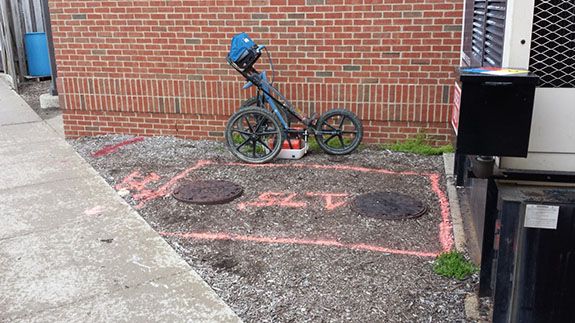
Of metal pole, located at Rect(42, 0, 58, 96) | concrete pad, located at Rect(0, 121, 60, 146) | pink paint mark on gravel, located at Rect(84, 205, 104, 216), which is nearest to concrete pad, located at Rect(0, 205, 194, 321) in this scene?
pink paint mark on gravel, located at Rect(84, 205, 104, 216)

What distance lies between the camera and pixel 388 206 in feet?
15.9

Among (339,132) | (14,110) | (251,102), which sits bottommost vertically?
(14,110)

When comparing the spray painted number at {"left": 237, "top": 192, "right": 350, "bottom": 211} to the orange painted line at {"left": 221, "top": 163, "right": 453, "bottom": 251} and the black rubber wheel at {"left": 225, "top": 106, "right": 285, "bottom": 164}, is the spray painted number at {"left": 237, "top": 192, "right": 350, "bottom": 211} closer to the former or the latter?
the orange painted line at {"left": 221, "top": 163, "right": 453, "bottom": 251}

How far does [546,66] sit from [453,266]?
4.95 ft

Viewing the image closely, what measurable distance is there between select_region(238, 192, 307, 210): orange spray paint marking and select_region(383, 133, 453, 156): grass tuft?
170cm

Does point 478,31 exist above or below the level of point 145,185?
above

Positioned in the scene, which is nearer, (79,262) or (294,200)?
(79,262)

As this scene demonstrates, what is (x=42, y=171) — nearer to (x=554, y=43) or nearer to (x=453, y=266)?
(x=453, y=266)

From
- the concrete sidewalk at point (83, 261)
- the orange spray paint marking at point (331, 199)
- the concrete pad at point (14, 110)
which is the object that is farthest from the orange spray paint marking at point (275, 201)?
the concrete pad at point (14, 110)

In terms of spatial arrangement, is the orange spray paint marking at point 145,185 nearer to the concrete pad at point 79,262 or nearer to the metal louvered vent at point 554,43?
the concrete pad at point 79,262

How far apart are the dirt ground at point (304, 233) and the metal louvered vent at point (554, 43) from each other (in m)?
1.40

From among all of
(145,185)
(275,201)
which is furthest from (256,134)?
(145,185)

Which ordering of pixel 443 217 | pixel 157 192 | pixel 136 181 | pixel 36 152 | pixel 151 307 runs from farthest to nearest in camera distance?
1. pixel 36 152
2. pixel 136 181
3. pixel 157 192
4. pixel 443 217
5. pixel 151 307

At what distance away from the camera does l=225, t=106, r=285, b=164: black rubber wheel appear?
589 cm
